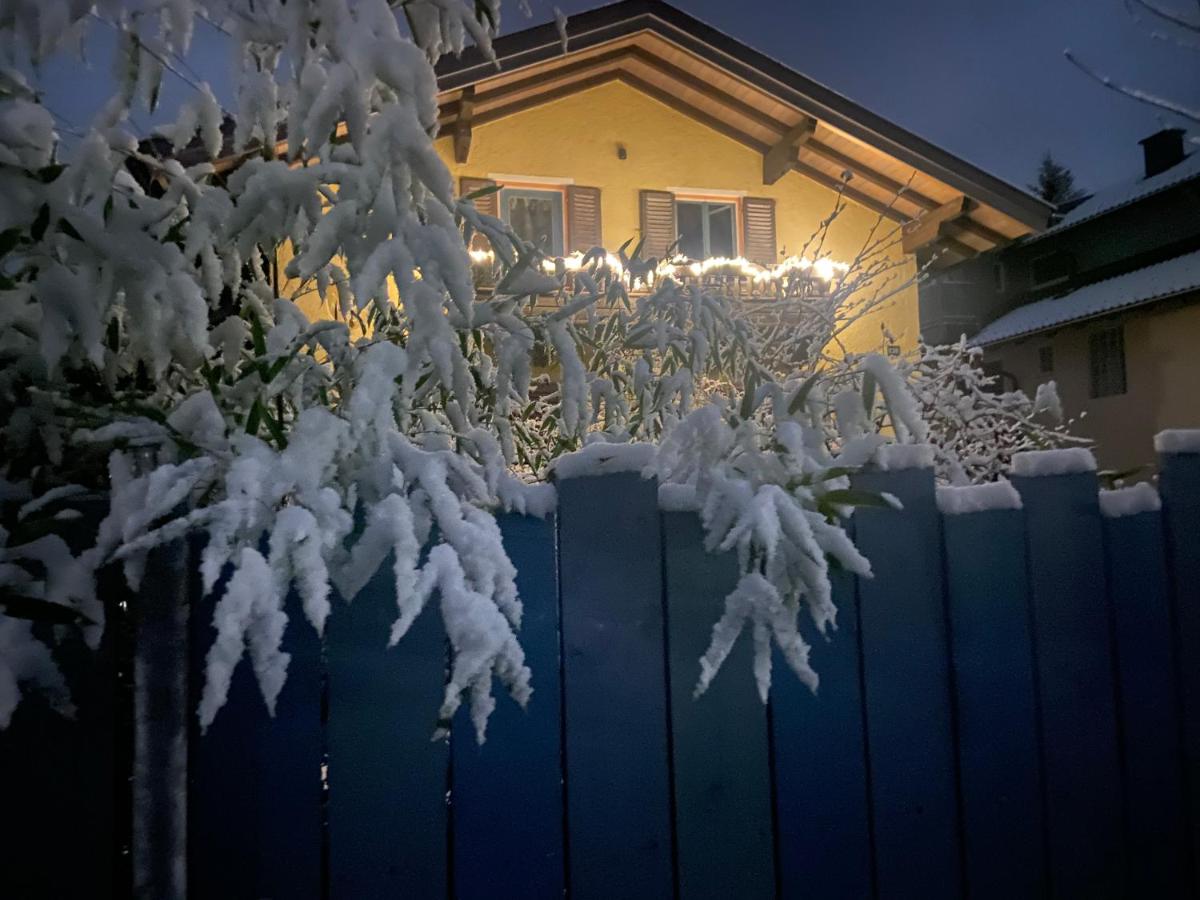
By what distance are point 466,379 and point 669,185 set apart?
27.1 ft

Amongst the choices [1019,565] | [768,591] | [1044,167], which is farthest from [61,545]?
[1044,167]

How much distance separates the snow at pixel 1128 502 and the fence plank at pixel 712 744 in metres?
0.88

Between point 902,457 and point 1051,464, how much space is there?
1.18 feet

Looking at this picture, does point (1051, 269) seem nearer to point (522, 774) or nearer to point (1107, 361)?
point (1107, 361)

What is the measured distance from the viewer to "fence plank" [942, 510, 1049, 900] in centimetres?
145

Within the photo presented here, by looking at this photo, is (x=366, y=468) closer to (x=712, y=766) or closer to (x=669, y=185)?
(x=712, y=766)

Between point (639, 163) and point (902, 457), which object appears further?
point (639, 163)

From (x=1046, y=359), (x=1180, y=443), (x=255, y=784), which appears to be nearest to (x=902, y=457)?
(x=1180, y=443)

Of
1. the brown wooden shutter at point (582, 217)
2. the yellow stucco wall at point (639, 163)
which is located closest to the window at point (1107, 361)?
the yellow stucco wall at point (639, 163)

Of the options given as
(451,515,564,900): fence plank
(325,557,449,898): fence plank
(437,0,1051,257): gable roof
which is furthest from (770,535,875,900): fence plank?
(437,0,1051,257): gable roof

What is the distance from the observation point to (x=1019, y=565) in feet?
5.00

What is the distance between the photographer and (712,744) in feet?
4.37

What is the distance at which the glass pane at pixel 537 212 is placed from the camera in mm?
8648

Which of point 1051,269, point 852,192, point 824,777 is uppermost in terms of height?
point 1051,269
